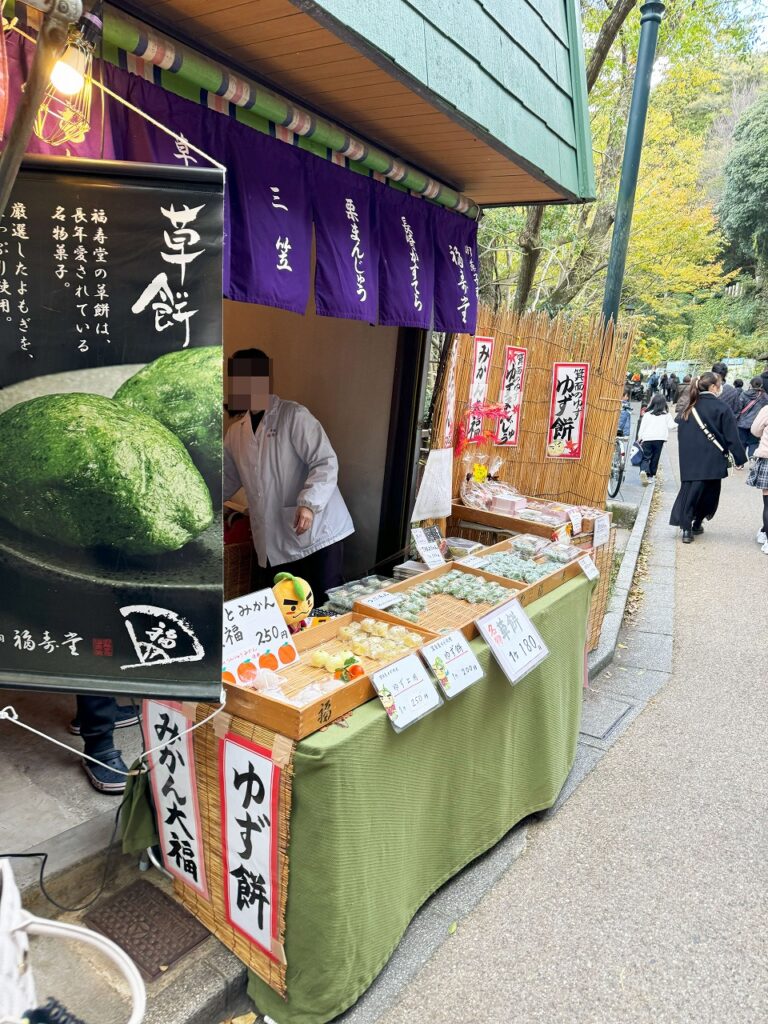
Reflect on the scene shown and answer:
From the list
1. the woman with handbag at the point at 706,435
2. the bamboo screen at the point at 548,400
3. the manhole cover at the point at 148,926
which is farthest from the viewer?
the woman with handbag at the point at 706,435

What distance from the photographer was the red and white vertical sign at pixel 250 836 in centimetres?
257

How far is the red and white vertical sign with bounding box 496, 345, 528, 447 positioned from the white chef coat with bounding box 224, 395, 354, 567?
2030 millimetres

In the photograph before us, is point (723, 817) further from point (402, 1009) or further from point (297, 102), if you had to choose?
point (297, 102)

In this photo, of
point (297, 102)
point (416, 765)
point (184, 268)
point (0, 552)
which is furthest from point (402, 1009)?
point (297, 102)

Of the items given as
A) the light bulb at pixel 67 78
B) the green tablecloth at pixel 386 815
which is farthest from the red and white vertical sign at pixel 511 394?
the light bulb at pixel 67 78

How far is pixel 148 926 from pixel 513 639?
2.20 m

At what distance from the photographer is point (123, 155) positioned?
8.80 ft

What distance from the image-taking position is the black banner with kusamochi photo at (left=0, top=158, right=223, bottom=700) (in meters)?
1.98

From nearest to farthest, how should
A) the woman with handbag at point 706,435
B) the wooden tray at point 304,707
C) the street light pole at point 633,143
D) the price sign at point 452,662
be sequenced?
the wooden tray at point 304,707
the price sign at point 452,662
the street light pole at point 633,143
the woman with handbag at point 706,435

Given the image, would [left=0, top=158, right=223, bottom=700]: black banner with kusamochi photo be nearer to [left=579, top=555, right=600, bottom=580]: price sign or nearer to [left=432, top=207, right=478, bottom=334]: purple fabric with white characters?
[left=579, top=555, right=600, bottom=580]: price sign

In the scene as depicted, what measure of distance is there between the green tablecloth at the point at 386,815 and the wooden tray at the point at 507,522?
1.55m

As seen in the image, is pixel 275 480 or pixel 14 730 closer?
pixel 14 730

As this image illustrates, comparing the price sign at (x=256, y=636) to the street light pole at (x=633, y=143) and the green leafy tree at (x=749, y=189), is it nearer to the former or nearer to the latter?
the street light pole at (x=633, y=143)

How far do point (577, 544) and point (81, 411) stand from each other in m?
4.69
